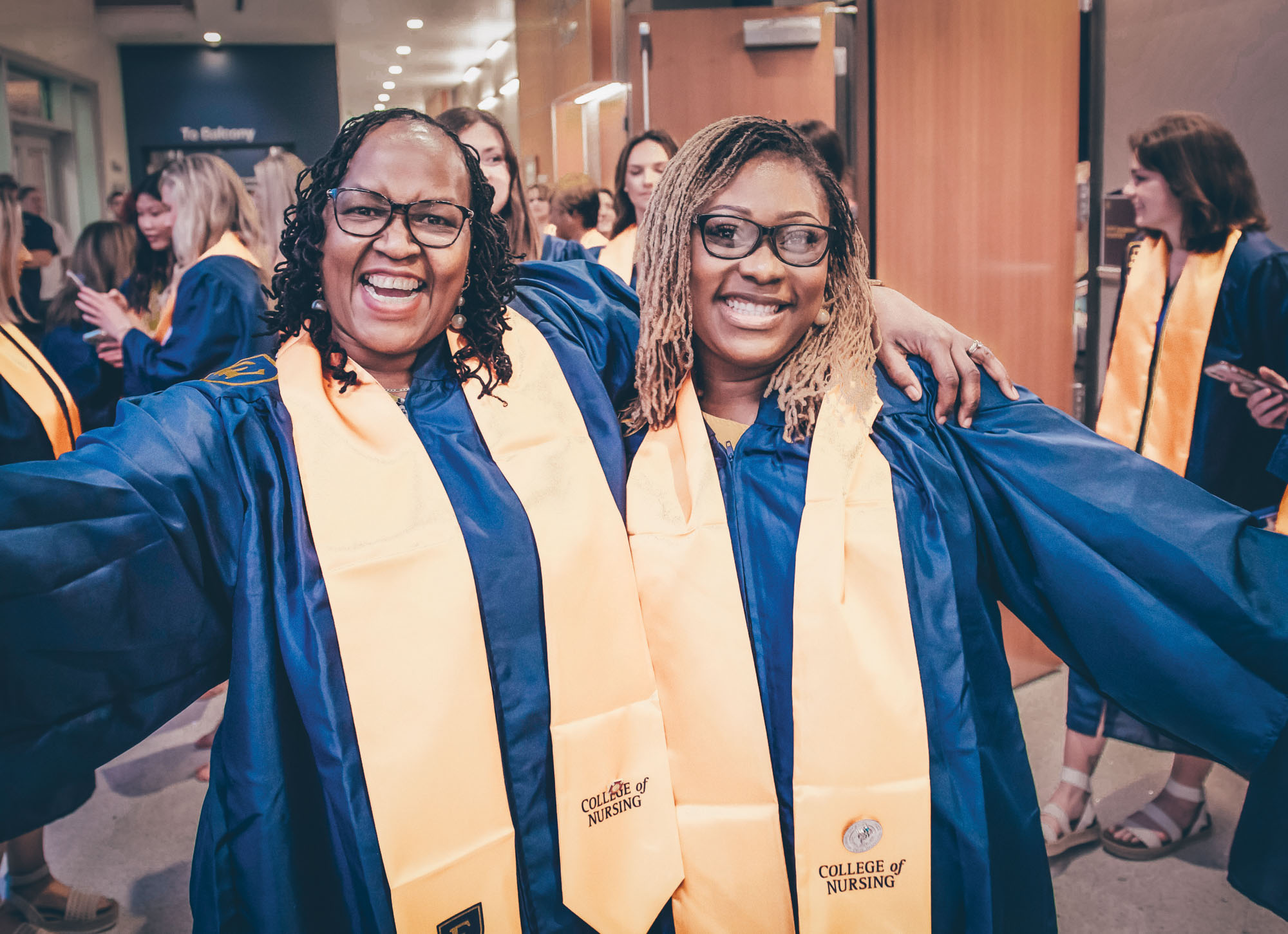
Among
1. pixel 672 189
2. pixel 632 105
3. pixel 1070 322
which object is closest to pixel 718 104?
pixel 632 105

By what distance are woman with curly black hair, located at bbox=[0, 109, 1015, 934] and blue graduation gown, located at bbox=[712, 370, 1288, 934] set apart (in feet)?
0.61

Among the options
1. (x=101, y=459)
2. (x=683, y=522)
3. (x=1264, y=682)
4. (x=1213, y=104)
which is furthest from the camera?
(x=1213, y=104)

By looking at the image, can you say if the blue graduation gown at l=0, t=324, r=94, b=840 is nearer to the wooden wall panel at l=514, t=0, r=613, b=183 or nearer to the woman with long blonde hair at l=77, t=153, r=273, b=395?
the woman with long blonde hair at l=77, t=153, r=273, b=395

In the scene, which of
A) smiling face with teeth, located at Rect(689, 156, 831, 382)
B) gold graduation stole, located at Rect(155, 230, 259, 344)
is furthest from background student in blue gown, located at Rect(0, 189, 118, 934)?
smiling face with teeth, located at Rect(689, 156, 831, 382)

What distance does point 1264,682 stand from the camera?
3.88 ft

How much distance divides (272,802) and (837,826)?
74 centimetres

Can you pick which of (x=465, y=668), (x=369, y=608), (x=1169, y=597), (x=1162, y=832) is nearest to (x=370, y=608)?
(x=369, y=608)

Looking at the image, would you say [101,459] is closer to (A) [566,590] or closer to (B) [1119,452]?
(A) [566,590]

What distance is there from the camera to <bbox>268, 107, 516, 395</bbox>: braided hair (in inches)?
52.1

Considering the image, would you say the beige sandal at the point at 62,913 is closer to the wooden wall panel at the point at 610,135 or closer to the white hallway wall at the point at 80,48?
the wooden wall panel at the point at 610,135

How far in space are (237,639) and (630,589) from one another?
1.71 feet

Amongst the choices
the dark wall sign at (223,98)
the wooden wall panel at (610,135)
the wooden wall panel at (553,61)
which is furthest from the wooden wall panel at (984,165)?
the dark wall sign at (223,98)

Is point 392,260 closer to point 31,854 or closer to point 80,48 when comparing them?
point 31,854

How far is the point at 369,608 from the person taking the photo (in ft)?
3.82
